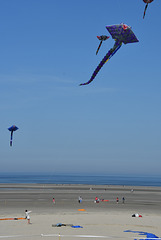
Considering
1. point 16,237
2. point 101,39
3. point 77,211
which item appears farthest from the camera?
point 77,211

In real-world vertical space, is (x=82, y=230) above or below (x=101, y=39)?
below

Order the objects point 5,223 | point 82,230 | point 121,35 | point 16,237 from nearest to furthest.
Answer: point 121,35, point 16,237, point 82,230, point 5,223

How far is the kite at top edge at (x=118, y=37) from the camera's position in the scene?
80.2ft

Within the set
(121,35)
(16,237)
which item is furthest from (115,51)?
(16,237)

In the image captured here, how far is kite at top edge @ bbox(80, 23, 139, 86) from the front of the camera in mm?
24453

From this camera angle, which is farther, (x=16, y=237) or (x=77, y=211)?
(x=77, y=211)

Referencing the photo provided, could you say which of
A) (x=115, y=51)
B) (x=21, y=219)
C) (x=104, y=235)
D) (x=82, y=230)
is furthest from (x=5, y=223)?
(x=115, y=51)

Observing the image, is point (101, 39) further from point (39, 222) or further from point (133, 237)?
point (39, 222)

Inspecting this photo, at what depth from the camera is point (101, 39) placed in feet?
86.8

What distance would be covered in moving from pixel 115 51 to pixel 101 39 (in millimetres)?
2056

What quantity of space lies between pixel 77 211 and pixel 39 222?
1275cm

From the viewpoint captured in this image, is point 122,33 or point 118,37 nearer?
point 122,33

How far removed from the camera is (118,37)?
24.9 m

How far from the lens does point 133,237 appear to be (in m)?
30.5
